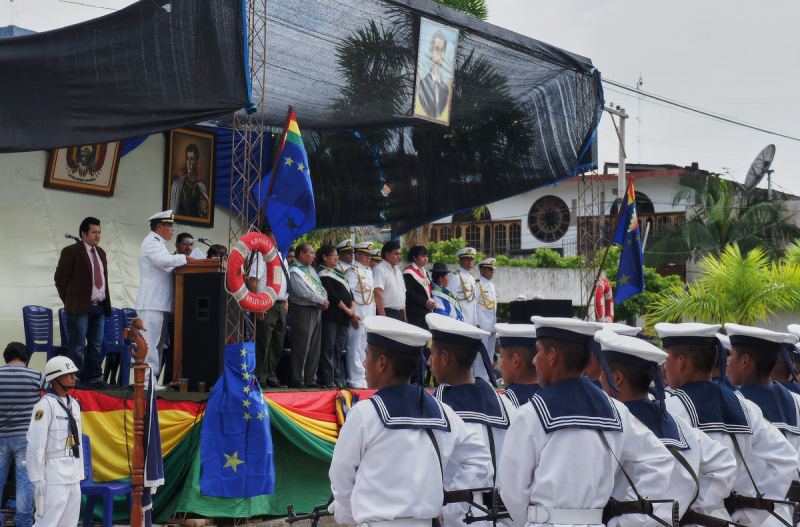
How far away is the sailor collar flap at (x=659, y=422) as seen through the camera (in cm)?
356

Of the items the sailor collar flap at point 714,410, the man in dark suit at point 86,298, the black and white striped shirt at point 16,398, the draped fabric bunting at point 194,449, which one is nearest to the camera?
the sailor collar flap at point 714,410

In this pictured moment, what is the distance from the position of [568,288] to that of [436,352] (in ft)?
71.0

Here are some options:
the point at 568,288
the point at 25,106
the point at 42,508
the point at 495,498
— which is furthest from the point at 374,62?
the point at 568,288

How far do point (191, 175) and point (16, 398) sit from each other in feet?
16.1

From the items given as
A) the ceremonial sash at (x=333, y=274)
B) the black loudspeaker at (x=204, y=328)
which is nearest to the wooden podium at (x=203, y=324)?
the black loudspeaker at (x=204, y=328)

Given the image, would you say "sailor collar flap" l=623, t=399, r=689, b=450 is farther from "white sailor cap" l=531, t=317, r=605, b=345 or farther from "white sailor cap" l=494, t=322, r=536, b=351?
"white sailor cap" l=494, t=322, r=536, b=351

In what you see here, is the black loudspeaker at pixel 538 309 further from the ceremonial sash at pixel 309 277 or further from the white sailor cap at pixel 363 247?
the ceremonial sash at pixel 309 277

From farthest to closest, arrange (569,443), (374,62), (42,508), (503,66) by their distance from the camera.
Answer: (503,66)
(374,62)
(42,508)
(569,443)

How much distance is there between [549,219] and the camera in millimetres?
35000

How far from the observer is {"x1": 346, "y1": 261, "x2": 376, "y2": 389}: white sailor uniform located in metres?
9.28

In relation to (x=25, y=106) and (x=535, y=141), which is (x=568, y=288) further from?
(x=25, y=106)

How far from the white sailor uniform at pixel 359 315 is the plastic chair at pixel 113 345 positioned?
254 cm

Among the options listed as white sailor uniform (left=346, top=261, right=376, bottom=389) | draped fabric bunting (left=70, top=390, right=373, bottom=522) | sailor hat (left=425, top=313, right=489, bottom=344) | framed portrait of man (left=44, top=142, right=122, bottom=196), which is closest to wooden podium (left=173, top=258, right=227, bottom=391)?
draped fabric bunting (left=70, top=390, right=373, bottom=522)

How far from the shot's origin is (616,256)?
996 inches
